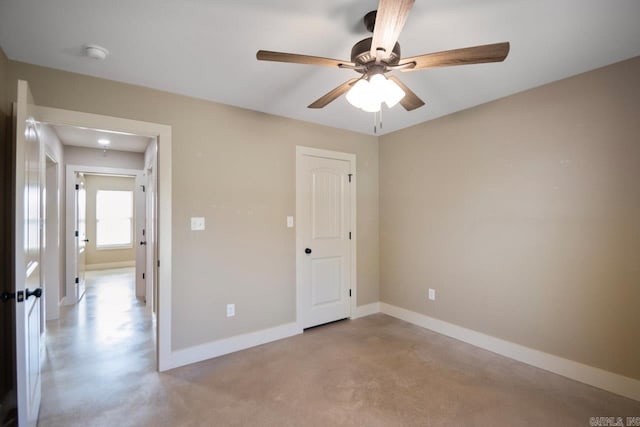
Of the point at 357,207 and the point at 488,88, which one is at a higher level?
the point at 488,88

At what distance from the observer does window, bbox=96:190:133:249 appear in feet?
24.6

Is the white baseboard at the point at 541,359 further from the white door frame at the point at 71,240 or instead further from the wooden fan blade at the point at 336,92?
the white door frame at the point at 71,240

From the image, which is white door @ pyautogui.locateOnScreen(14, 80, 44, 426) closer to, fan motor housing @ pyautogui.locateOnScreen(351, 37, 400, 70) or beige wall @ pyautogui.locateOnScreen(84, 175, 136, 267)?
fan motor housing @ pyautogui.locateOnScreen(351, 37, 400, 70)

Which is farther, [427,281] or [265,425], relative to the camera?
[427,281]

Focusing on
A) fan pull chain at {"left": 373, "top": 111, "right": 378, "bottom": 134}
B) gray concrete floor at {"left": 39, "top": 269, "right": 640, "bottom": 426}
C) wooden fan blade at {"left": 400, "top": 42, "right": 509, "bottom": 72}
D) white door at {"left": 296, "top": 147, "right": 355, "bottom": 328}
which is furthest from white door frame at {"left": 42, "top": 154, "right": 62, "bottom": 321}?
wooden fan blade at {"left": 400, "top": 42, "right": 509, "bottom": 72}

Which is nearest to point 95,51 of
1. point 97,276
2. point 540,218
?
point 540,218

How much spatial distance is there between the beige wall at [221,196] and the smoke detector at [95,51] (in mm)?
421

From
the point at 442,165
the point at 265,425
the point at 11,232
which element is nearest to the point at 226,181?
the point at 11,232

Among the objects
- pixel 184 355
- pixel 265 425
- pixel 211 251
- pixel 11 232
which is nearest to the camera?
pixel 265 425

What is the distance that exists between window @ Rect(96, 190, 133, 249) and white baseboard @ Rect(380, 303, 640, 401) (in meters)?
7.62

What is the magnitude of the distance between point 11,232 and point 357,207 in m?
3.27

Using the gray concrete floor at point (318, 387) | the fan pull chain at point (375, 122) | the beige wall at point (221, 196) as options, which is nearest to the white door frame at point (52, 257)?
the gray concrete floor at point (318, 387)

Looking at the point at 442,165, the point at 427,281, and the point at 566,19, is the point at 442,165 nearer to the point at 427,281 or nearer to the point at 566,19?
the point at 427,281

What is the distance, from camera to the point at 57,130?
3812mm
